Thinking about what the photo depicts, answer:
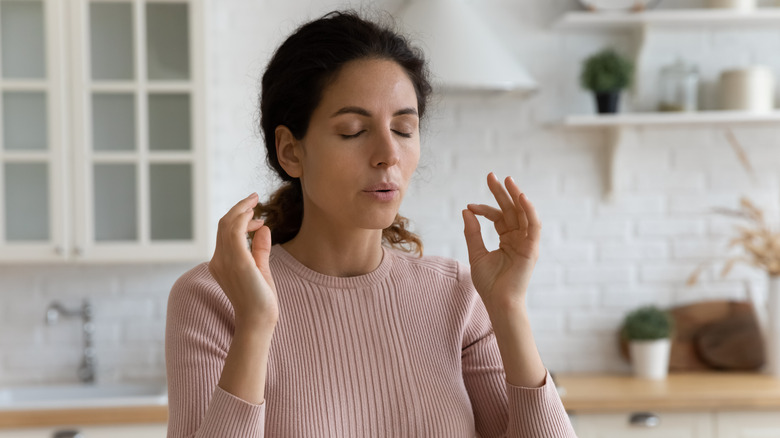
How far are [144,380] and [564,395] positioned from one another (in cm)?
153

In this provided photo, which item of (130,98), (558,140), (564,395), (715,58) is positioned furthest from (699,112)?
(130,98)

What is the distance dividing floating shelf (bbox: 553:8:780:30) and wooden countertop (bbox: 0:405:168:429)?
196cm

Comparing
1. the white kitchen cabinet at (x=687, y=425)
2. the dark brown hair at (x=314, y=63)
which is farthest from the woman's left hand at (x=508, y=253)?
the white kitchen cabinet at (x=687, y=425)

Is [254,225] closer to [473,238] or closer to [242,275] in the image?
[242,275]

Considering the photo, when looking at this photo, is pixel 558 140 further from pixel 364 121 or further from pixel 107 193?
pixel 364 121

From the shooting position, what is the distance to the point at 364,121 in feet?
3.84

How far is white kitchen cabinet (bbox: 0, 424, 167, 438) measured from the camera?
7.84ft

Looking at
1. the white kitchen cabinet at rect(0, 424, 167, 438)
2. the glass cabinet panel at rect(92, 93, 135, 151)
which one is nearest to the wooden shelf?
the glass cabinet panel at rect(92, 93, 135, 151)

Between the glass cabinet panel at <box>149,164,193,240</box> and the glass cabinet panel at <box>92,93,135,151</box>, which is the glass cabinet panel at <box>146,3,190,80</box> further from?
the glass cabinet panel at <box>149,164,193,240</box>

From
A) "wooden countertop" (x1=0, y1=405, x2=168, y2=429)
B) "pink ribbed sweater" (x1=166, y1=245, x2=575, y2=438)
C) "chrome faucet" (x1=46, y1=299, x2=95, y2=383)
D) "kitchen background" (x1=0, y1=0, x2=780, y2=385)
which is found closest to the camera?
"pink ribbed sweater" (x1=166, y1=245, x2=575, y2=438)

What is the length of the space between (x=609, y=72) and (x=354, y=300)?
187 cm

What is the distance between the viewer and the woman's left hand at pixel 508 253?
1175 mm

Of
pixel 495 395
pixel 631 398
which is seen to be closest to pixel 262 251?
pixel 495 395

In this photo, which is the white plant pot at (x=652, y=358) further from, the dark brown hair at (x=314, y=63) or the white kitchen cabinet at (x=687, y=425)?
the dark brown hair at (x=314, y=63)
